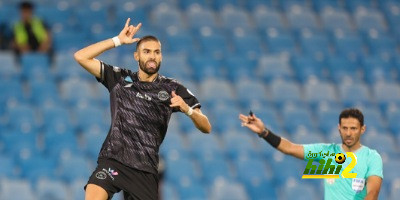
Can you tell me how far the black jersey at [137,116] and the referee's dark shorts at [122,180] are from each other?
0.05 metres

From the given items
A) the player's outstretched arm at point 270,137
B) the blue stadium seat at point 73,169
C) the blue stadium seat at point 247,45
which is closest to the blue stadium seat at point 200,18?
the blue stadium seat at point 247,45

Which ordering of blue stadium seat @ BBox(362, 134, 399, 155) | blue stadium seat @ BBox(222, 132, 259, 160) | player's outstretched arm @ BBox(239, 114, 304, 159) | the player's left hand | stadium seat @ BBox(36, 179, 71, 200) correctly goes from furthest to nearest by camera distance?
blue stadium seat @ BBox(362, 134, 399, 155) → blue stadium seat @ BBox(222, 132, 259, 160) → stadium seat @ BBox(36, 179, 71, 200) → player's outstretched arm @ BBox(239, 114, 304, 159) → the player's left hand

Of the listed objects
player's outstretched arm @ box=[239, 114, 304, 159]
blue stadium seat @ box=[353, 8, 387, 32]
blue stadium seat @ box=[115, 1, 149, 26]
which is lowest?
player's outstretched arm @ box=[239, 114, 304, 159]

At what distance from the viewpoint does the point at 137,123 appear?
23.5ft

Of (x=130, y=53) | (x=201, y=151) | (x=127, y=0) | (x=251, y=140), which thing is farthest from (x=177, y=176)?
(x=127, y=0)

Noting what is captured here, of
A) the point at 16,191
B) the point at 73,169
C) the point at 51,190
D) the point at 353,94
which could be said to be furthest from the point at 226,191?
the point at 353,94

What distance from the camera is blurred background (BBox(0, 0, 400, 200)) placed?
12.1 metres

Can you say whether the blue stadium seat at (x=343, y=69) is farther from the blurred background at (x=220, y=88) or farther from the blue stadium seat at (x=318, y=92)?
the blue stadium seat at (x=318, y=92)

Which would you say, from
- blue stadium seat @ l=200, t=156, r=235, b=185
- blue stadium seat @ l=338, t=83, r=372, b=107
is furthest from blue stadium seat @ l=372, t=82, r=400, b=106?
blue stadium seat @ l=200, t=156, r=235, b=185

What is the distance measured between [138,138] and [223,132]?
6.05 meters

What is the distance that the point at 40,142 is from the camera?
12328mm

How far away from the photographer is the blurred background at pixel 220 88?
12.1 metres

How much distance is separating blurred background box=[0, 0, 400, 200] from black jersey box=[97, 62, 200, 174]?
162 inches

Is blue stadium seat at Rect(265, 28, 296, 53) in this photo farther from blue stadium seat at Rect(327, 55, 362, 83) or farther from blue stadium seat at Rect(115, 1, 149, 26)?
blue stadium seat at Rect(115, 1, 149, 26)
